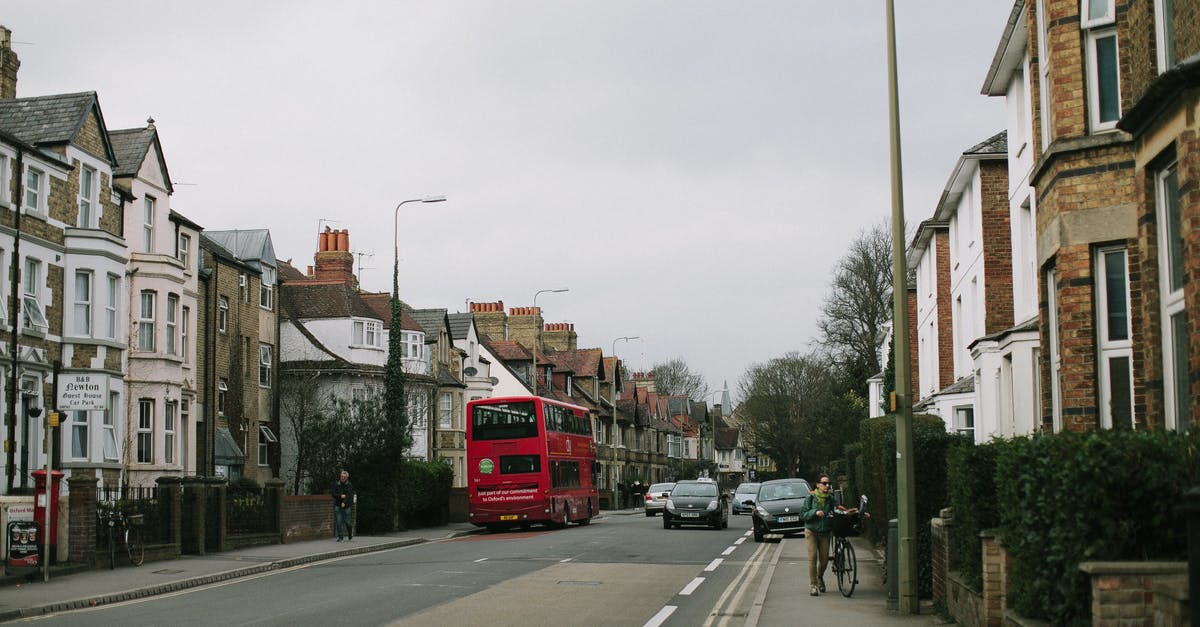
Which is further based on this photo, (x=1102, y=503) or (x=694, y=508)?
(x=694, y=508)

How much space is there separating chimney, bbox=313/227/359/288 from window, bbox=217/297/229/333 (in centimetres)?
966

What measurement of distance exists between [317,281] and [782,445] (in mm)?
42999

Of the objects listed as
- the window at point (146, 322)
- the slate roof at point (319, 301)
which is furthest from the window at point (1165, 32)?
the slate roof at point (319, 301)

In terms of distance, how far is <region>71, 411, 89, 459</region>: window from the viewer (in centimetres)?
2981

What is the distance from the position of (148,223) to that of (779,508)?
20.0 meters

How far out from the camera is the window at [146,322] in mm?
34781

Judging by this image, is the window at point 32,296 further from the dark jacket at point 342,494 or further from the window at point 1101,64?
the window at point 1101,64

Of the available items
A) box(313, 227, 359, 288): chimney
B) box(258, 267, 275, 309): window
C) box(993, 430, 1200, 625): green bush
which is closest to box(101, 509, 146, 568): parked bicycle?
box(993, 430, 1200, 625): green bush

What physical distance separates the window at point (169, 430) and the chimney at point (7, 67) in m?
9.73

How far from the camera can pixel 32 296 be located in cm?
2834

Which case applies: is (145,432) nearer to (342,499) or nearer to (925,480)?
(342,499)

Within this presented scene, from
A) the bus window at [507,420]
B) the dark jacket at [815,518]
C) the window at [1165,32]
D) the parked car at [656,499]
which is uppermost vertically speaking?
the window at [1165,32]

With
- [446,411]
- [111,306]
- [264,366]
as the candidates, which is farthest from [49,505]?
[446,411]

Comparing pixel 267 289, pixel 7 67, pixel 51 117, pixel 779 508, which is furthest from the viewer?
pixel 267 289
